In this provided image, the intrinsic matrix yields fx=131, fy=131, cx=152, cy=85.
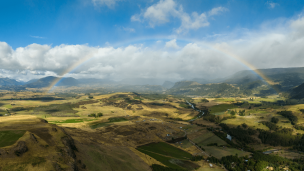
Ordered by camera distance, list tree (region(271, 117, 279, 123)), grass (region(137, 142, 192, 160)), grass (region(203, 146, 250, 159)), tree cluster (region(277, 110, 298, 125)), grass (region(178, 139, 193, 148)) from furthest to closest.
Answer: tree (region(271, 117, 279, 123)), tree cluster (region(277, 110, 298, 125)), grass (region(178, 139, 193, 148)), grass (region(203, 146, 250, 159)), grass (region(137, 142, 192, 160))

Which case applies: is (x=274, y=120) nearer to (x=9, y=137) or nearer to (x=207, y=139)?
(x=207, y=139)

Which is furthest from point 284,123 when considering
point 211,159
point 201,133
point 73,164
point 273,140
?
point 73,164

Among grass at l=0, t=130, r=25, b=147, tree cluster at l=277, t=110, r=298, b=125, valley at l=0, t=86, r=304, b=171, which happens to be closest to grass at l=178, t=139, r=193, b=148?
valley at l=0, t=86, r=304, b=171

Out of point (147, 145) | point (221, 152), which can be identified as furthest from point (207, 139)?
point (147, 145)

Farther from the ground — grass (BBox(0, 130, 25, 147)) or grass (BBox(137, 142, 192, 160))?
grass (BBox(0, 130, 25, 147))

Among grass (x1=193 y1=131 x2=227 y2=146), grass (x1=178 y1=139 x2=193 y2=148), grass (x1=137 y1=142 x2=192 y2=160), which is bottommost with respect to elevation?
grass (x1=193 y1=131 x2=227 y2=146)

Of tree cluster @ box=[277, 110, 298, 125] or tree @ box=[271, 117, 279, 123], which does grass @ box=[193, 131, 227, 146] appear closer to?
tree @ box=[271, 117, 279, 123]

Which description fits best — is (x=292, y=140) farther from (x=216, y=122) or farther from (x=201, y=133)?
(x=201, y=133)
